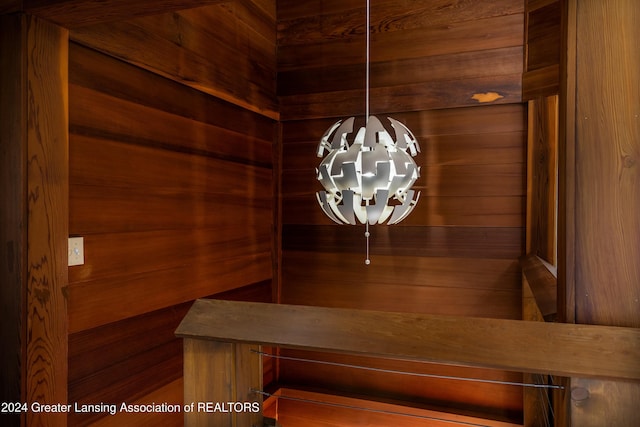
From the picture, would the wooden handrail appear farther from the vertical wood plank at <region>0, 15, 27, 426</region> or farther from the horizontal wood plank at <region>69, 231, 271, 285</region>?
the horizontal wood plank at <region>69, 231, 271, 285</region>

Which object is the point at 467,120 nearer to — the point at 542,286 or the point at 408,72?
the point at 408,72

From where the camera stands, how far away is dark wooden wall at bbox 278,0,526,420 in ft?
9.41

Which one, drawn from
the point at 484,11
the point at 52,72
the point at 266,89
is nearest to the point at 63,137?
the point at 52,72

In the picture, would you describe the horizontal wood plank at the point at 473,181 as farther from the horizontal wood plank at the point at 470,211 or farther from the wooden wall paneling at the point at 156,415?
the wooden wall paneling at the point at 156,415

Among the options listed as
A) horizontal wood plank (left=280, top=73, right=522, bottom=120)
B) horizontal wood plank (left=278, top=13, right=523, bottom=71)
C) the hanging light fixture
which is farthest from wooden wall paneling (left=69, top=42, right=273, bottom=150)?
the hanging light fixture

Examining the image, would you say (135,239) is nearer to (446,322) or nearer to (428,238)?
(446,322)

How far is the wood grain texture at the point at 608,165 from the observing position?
3.39 ft

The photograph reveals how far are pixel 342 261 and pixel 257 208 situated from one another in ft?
2.39

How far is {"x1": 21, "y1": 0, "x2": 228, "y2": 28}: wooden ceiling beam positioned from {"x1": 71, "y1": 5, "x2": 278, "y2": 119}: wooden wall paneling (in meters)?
0.21

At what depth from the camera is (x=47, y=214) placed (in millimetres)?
1583

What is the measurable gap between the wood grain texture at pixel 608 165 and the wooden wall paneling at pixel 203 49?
1.75 meters

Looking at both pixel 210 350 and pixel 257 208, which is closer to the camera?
pixel 210 350

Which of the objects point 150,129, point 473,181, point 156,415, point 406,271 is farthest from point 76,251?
point 473,181

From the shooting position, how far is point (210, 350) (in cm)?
122
